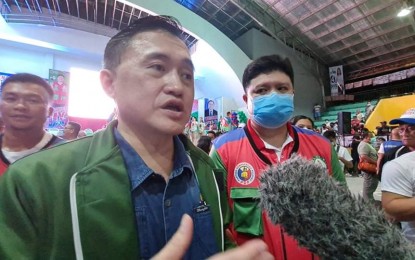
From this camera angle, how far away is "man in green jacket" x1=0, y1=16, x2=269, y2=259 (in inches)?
23.1

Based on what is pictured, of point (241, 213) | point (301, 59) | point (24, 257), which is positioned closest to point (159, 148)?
point (24, 257)

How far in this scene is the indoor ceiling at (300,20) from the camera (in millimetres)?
9086

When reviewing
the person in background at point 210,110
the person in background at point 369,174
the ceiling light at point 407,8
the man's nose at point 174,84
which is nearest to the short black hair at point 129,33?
the man's nose at point 174,84

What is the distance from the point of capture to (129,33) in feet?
2.70

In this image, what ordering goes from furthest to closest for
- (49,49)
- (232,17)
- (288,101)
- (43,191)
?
(232,17)
(49,49)
(288,101)
(43,191)

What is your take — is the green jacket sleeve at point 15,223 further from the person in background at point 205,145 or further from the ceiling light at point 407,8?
the ceiling light at point 407,8

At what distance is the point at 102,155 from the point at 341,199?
1.78 ft

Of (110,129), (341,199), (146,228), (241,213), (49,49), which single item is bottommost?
(241,213)

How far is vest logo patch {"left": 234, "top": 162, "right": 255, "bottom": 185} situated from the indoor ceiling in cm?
832

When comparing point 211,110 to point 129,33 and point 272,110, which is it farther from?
point 129,33

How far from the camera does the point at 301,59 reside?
A: 13.1 meters

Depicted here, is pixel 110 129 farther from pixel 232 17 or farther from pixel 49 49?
pixel 232 17

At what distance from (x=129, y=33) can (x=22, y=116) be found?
114cm

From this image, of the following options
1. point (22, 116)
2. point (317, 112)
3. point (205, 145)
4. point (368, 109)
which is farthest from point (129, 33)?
point (317, 112)
